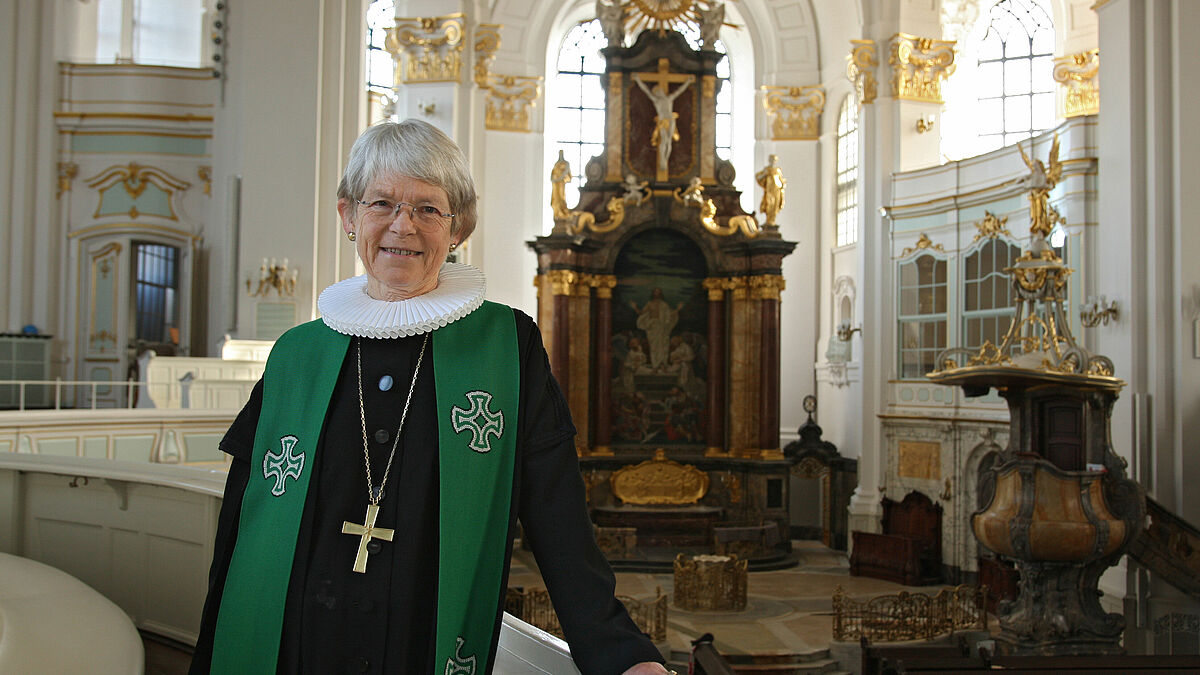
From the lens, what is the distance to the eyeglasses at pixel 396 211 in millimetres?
2224

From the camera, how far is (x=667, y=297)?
1923cm

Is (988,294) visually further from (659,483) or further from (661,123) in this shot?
(661,123)

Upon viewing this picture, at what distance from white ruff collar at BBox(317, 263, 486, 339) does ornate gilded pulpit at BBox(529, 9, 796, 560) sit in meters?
15.9

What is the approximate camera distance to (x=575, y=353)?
18.5 meters

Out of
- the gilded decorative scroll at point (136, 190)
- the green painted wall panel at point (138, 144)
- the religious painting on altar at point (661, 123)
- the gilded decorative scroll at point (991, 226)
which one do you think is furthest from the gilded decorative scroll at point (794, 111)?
the gilded decorative scroll at point (136, 190)

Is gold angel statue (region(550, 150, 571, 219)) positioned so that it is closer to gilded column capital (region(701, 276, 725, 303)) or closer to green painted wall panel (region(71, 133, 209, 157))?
gilded column capital (region(701, 276, 725, 303))

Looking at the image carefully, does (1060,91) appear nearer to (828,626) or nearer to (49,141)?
(828,626)

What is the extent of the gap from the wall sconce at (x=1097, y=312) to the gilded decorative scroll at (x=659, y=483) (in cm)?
706

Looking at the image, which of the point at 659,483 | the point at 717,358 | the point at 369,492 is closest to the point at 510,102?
the point at 717,358

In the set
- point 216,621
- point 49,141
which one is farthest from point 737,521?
point 216,621

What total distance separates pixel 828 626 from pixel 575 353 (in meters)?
7.03

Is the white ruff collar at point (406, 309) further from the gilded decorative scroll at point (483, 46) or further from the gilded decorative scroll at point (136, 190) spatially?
the gilded decorative scroll at point (483, 46)

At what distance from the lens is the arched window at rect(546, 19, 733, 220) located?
24.9m

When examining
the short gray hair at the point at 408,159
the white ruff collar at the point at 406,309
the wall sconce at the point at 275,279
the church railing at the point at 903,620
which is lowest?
the church railing at the point at 903,620
